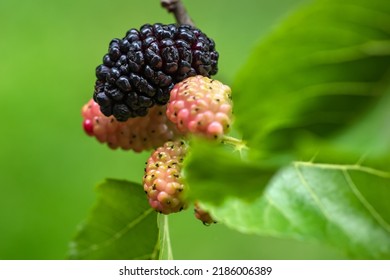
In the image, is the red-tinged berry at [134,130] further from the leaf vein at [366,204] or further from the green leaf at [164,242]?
the leaf vein at [366,204]

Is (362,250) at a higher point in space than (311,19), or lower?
lower

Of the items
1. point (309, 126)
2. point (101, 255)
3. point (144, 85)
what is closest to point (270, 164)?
point (309, 126)

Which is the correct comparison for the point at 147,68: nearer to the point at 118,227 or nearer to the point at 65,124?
the point at 118,227

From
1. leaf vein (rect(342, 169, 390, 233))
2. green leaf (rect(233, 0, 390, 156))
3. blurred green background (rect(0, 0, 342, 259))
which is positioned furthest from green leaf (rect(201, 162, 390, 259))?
blurred green background (rect(0, 0, 342, 259))

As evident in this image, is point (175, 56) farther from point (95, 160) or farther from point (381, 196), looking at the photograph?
point (95, 160)

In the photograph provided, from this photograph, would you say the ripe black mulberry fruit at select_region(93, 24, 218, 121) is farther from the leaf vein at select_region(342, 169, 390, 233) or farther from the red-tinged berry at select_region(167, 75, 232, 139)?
the leaf vein at select_region(342, 169, 390, 233)

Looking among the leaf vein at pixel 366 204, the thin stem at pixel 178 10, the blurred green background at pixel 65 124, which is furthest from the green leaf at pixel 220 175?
the blurred green background at pixel 65 124

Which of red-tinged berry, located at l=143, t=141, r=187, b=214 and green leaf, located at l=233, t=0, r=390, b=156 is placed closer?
green leaf, located at l=233, t=0, r=390, b=156
